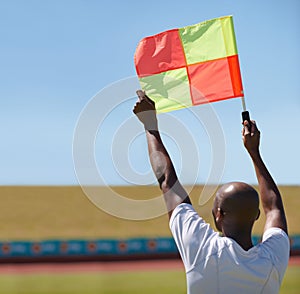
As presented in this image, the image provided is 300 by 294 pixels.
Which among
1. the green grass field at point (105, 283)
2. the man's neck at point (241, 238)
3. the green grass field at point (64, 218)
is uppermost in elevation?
the man's neck at point (241, 238)

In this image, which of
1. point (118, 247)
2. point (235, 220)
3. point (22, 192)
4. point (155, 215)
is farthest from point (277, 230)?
point (22, 192)

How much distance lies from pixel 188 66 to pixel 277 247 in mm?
1695

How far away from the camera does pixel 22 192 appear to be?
46.3 m

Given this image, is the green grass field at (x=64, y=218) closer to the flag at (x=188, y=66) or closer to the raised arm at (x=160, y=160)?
the flag at (x=188, y=66)

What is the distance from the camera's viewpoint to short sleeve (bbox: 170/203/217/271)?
8.25ft

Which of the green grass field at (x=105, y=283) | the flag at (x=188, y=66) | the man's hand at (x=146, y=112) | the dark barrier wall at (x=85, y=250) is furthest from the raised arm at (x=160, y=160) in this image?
the dark barrier wall at (x=85, y=250)

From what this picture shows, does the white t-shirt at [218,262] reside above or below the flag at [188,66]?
below

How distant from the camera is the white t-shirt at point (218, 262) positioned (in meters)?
2.49

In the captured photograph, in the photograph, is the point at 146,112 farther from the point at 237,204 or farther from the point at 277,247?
the point at 277,247

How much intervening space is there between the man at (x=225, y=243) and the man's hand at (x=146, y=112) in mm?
213

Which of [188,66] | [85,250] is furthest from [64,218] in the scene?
[188,66]

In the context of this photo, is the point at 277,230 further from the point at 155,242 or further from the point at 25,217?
the point at 25,217

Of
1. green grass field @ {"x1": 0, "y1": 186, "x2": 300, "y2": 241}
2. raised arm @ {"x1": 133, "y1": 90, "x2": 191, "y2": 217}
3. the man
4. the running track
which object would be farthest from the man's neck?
green grass field @ {"x1": 0, "y1": 186, "x2": 300, "y2": 241}

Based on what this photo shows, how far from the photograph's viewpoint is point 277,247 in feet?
8.66
